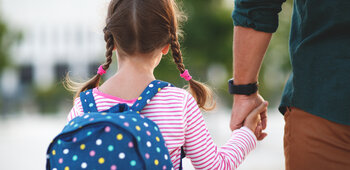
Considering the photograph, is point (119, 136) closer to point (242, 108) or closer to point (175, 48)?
point (175, 48)

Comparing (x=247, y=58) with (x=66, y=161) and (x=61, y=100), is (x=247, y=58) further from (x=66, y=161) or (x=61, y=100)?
(x=61, y=100)

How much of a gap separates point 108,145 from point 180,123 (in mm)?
378

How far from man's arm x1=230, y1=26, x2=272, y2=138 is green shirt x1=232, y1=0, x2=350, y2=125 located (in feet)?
0.85

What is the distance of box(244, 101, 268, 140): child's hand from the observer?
2.42 m

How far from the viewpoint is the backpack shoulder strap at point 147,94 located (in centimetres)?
178

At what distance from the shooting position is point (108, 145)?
5.21 ft

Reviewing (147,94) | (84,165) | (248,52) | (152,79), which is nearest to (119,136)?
(84,165)

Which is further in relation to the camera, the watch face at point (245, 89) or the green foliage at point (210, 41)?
the green foliage at point (210, 41)

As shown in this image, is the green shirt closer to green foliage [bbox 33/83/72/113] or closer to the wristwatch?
the wristwatch

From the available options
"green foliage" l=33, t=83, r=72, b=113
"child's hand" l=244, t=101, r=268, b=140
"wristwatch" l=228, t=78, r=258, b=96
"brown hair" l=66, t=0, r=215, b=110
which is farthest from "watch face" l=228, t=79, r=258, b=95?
"green foliage" l=33, t=83, r=72, b=113

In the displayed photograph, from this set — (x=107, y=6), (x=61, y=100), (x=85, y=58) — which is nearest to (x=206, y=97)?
(x=107, y=6)

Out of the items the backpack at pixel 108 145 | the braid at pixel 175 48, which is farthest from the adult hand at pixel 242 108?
the backpack at pixel 108 145

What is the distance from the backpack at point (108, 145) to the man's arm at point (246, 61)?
929mm

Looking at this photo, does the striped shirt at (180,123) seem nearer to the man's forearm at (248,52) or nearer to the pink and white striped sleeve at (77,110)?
the pink and white striped sleeve at (77,110)
